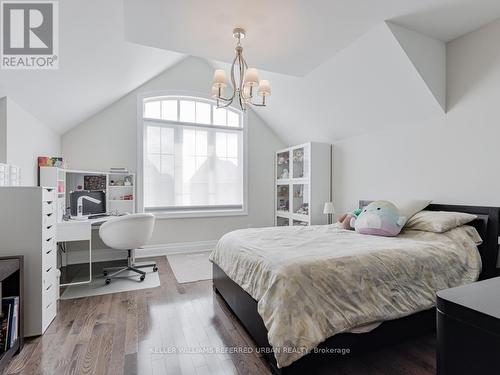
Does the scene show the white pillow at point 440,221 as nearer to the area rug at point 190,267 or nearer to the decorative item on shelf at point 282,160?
the area rug at point 190,267

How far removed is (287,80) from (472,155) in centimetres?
250

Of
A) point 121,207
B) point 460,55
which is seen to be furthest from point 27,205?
point 460,55

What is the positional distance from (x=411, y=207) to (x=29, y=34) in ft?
12.4

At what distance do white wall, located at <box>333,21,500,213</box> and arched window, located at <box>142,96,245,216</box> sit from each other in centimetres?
258

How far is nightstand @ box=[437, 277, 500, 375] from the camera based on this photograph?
0.43m

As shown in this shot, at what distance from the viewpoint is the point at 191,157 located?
4.86 meters

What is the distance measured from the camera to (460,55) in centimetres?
271

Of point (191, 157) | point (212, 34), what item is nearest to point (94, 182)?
point (191, 157)

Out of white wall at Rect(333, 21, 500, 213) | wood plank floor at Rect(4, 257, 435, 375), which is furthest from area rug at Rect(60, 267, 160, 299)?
white wall at Rect(333, 21, 500, 213)

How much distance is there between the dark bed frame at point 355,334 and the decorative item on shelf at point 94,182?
2.51 m

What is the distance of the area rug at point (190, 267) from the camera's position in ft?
10.9

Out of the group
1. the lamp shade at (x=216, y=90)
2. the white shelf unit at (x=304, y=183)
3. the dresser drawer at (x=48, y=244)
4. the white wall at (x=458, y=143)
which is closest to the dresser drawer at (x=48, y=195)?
the dresser drawer at (x=48, y=244)

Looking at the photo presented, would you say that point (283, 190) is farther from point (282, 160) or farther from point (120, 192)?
point (120, 192)

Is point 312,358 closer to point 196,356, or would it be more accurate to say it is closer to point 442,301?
point 196,356
